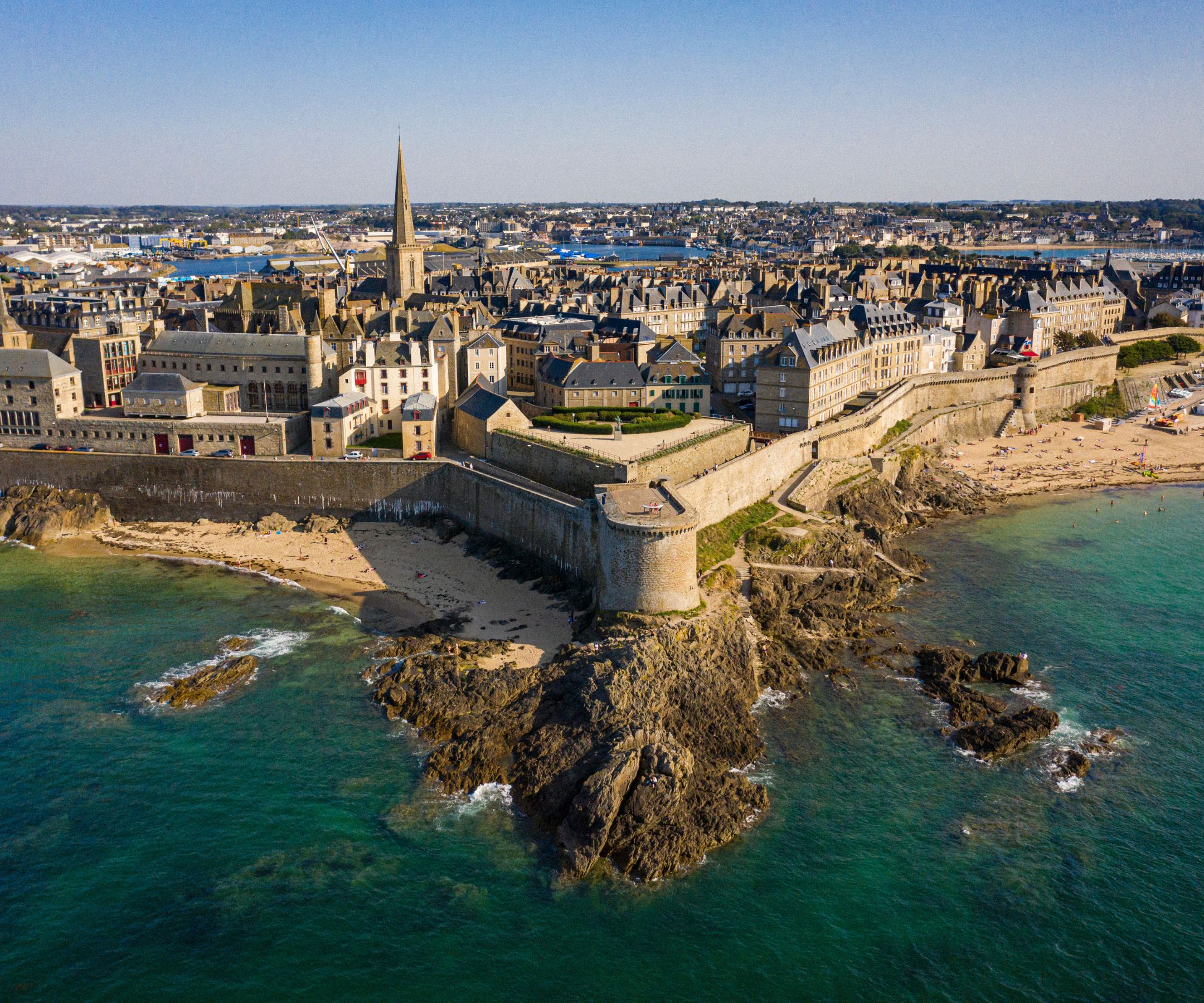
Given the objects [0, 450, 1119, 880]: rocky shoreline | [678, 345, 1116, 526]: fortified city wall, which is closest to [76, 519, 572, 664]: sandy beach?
[0, 450, 1119, 880]: rocky shoreline

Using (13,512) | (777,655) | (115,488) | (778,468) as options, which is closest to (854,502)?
(778,468)

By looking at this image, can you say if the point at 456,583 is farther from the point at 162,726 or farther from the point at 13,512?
the point at 13,512

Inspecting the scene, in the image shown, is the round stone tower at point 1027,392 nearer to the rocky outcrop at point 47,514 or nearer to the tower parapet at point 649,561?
the tower parapet at point 649,561

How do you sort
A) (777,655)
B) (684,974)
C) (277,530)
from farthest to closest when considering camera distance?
(277,530), (777,655), (684,974)

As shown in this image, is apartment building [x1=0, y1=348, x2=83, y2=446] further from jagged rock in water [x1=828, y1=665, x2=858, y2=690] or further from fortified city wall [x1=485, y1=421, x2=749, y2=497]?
jagged rock in water [x1=828, y1=665, x2=858, y2=690]

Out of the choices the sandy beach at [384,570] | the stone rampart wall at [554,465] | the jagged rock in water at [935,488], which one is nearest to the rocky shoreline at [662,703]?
the sandy beach at [384,570]

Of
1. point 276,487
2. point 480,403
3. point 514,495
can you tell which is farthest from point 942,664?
point 276,487
